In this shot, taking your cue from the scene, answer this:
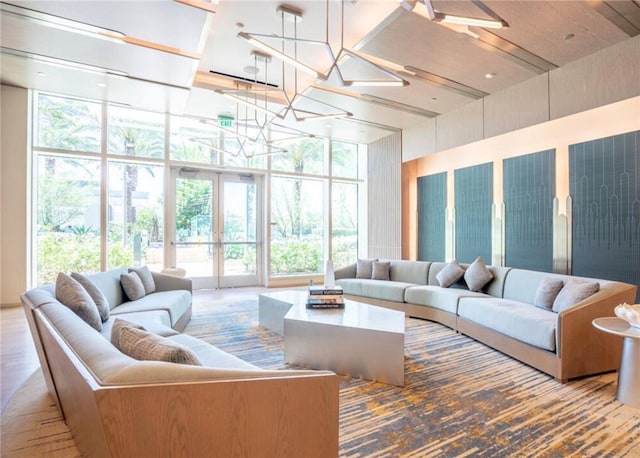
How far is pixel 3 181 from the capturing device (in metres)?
4.88

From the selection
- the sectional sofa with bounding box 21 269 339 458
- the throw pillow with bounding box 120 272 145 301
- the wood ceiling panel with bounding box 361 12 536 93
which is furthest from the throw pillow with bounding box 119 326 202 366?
the wood ceiling panel with bounding box 361 12 536 93

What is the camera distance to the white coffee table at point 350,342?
8.36 feet

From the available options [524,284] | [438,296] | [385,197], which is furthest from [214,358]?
[385,197]

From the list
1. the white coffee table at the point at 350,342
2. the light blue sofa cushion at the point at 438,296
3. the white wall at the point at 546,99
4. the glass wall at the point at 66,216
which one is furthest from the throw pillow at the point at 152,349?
the glass wall at the point at 66,216

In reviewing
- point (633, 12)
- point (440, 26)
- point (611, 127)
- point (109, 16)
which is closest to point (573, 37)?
point (633, 12)

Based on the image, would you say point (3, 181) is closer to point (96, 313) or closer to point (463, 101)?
point (96, 313)

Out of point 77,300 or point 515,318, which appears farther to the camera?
point 515,318

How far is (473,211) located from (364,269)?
2168mm

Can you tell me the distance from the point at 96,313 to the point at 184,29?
2923 millimetres

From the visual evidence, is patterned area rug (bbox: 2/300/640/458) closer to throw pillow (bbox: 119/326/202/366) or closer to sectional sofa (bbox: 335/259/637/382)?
sectional sofa (bbox: 335/259/637/382)

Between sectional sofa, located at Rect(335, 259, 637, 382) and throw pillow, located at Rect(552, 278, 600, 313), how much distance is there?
13 mm

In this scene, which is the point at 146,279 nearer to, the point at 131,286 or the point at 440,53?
the point at 131,286

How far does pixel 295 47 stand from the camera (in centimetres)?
394

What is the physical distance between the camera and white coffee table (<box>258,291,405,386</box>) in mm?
2547
